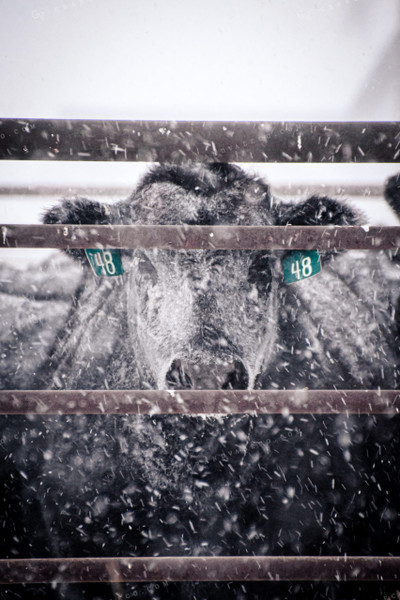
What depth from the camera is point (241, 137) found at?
130 cm

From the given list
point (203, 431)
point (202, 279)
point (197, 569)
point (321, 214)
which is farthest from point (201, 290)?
point (197, 569)

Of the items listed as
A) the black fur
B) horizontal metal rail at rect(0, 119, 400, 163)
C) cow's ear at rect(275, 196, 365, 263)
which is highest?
horizontal metal rail at rect(0, 119, 400, 163)

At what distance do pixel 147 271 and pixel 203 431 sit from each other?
130 cm

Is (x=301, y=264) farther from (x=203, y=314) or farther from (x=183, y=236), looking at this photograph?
(x=183, y=236)

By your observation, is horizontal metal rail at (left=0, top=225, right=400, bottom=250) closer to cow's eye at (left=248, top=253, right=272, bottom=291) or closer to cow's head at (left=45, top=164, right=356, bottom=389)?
cow's head at (left=45, top=164, right=356, bottom=389)

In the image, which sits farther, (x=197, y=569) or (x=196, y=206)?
(x=196, y=206)

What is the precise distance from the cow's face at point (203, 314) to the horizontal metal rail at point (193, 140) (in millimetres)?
1129

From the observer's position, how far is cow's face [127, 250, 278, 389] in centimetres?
212

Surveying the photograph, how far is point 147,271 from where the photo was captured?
2.92 m

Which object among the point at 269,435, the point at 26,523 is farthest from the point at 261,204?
the point at 26,523

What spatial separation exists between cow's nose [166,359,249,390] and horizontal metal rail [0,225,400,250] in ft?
3.06

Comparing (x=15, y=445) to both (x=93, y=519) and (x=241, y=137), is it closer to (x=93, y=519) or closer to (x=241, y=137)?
(x=93, y=519)

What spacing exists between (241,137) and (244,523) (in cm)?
263

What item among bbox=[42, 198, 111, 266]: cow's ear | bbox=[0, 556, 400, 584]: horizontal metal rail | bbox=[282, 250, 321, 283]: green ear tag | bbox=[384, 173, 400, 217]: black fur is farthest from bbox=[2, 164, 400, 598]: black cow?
bbox=[0, 556, 400, 584]: horizontal metal rail
